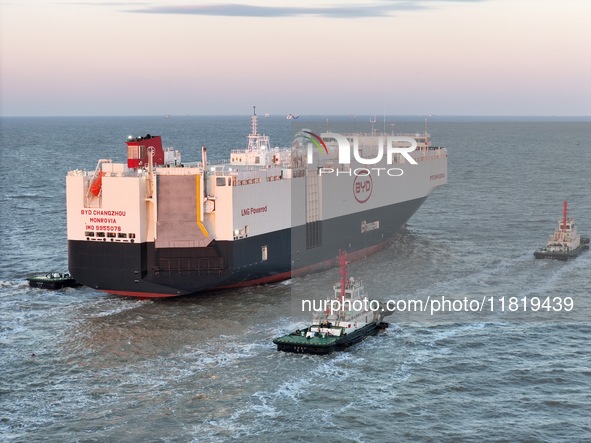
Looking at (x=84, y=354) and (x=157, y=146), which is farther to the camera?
(x=157, y=146)

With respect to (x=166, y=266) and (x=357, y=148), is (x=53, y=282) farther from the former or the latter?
(x=357, y=148)

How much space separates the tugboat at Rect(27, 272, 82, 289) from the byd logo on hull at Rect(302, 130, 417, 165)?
17.0 m

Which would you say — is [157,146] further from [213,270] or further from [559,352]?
[559,352]

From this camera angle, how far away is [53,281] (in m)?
51.3

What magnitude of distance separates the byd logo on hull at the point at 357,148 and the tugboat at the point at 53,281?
55.7 ft

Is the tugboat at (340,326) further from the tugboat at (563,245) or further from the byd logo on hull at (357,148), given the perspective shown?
the tugboat at (563,245)

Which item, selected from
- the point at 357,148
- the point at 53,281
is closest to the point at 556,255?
the point at 357,148

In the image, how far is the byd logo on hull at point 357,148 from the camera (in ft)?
202

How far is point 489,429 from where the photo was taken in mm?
31469

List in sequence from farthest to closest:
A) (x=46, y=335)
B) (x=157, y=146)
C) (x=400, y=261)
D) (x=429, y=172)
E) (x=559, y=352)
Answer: (x=429, y=172) → (x=400, y=261) → (x=157, y=146) → (x=46, y=335) → (x=559, y=352)

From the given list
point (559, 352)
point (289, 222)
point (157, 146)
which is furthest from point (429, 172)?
point (559, 352)

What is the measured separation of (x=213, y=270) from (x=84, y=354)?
10464 millimetres

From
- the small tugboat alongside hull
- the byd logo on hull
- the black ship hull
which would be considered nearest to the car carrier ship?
the black ship hull

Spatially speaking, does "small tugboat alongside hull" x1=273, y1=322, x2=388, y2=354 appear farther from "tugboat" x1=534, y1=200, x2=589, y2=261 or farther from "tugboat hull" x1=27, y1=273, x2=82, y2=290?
"tugboat" x1=534, y1=200, x2=589, y2=261
